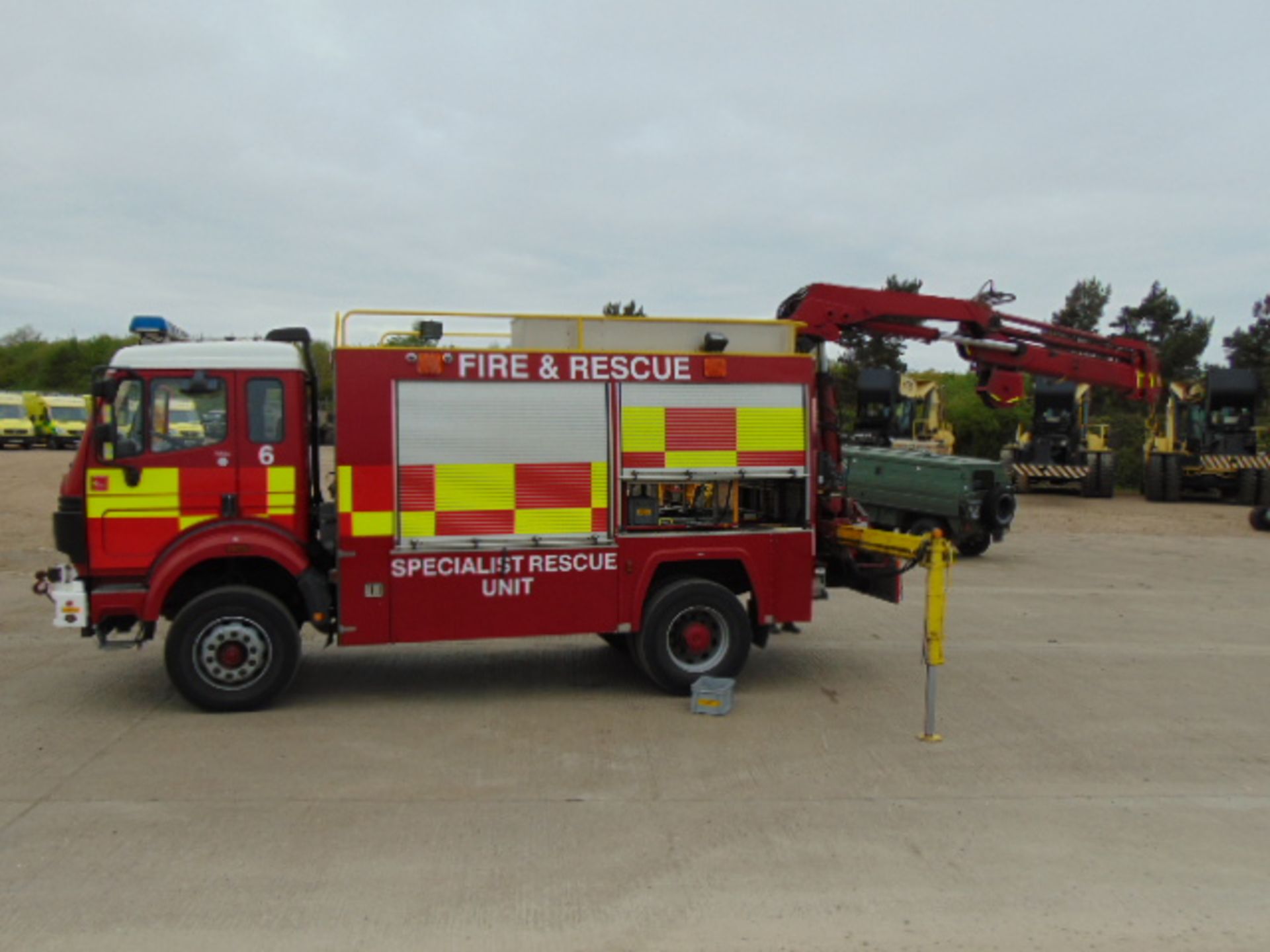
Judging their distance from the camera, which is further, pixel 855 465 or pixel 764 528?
pixel 855 465

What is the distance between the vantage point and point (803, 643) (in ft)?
31.0

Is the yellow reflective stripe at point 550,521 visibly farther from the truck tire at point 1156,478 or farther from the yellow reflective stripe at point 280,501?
the truck tire at point 1156,478

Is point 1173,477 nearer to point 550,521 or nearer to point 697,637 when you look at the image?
point 697,637

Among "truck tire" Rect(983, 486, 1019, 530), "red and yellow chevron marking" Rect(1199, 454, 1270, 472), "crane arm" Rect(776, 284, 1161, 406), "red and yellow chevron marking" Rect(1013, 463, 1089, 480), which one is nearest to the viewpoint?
"crane arm" Rect(776, 284, 1161, 406)

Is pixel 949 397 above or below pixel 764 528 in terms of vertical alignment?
above

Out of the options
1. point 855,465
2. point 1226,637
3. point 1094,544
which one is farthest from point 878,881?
point 1094,544

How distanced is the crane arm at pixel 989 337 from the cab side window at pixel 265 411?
429cm

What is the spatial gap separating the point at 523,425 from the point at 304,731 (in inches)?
98.5

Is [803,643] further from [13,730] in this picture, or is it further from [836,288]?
[13,730]

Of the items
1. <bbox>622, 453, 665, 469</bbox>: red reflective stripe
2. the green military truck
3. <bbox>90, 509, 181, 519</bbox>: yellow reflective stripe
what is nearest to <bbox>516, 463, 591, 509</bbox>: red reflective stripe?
<bbox>622, 453, 665, 469</bbox>: red reflective stripe

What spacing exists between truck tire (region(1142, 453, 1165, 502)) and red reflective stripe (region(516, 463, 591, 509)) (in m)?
25.6

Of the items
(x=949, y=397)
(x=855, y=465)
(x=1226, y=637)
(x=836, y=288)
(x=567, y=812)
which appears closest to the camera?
(x=567, y=812)

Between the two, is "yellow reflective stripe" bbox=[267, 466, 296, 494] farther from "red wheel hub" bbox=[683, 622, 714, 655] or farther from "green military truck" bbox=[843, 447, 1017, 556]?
"green military truck" bbox=[843, 447, 1017, 556]

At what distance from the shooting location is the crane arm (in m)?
8.73
